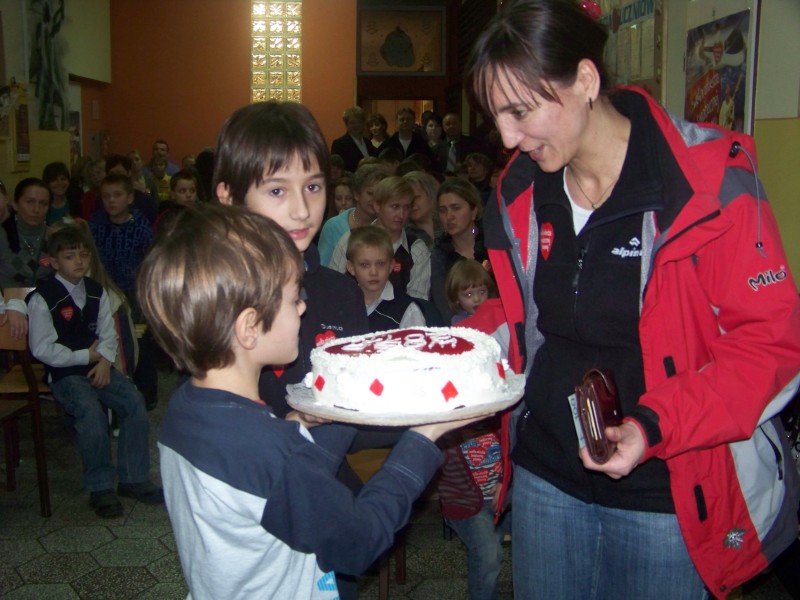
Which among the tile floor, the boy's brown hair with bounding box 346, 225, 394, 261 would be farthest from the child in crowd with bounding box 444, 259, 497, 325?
the tile floor

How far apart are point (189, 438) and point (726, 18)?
3.01 metres

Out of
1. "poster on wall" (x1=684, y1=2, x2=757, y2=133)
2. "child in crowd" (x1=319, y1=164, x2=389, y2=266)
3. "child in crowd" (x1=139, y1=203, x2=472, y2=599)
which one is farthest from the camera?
"child in crowd" (x1=319, y1=164, x2=389, y2=266)

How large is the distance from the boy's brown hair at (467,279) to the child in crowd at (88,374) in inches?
68.7

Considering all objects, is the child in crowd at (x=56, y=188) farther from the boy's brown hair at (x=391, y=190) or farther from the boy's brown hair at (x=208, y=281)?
the boy's brown hair at (x=208, y=281)

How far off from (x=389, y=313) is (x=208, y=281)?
2.35 meters

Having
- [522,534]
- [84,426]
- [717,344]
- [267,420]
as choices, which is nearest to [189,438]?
[267,420]

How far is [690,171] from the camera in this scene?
1560 millimetres

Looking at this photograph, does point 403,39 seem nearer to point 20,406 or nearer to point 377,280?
point 377,280

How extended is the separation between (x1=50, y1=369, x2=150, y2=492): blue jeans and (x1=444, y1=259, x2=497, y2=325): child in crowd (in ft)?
5.78

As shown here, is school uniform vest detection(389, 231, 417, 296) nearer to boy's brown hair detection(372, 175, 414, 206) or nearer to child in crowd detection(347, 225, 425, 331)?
boy's brown hair detection(372, 175, 414, 206)

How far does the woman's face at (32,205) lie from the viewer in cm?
603

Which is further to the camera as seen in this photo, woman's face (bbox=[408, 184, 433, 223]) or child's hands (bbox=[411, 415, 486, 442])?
woman's face (bbox=[408, 184, 433, 223])

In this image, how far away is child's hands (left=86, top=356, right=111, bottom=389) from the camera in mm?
4211

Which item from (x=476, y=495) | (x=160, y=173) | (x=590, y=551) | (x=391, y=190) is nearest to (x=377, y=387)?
(x=590, y=551)
